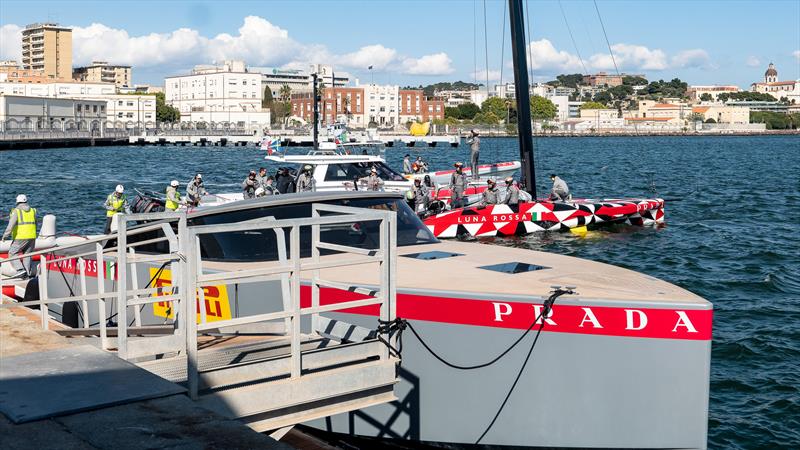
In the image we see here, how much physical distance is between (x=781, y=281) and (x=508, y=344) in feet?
51.9

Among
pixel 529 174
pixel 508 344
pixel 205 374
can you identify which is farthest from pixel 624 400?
pixel 529 174

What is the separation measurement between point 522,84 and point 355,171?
685cm

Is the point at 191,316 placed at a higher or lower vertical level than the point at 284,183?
lower

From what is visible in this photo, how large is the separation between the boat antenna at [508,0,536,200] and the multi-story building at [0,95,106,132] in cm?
11501

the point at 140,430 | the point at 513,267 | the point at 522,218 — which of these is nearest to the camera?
the point at 140,430

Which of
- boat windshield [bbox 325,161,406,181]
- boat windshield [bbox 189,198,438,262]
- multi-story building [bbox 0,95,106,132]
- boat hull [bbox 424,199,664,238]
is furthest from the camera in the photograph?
multi-story building [bbox 0,95,106,132]

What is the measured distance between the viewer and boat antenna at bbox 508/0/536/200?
29.6 metres

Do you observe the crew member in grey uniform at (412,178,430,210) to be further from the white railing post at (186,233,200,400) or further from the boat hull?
the white railing post at (186,233,200,400)

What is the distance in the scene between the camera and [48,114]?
154875 mm

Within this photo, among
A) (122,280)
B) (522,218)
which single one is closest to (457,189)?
(522,218)

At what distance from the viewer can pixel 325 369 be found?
8.51 metres

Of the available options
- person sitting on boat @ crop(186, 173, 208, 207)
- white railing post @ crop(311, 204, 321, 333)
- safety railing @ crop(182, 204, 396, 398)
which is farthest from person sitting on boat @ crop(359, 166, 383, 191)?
safety railing @ crop(182, 204, 396, 398)

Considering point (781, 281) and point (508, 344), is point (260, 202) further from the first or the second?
point (781, 281)

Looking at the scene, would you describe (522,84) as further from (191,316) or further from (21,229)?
(191,316)
